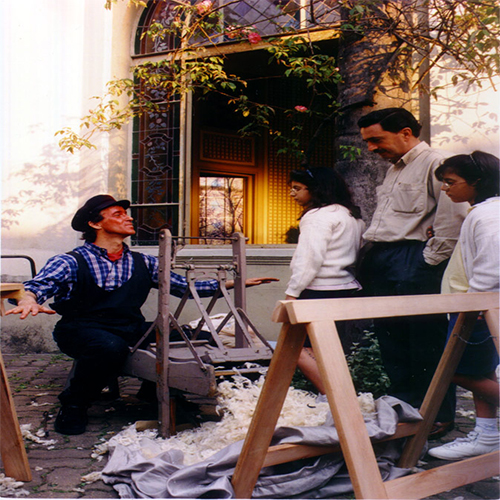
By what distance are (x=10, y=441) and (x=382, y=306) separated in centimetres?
183

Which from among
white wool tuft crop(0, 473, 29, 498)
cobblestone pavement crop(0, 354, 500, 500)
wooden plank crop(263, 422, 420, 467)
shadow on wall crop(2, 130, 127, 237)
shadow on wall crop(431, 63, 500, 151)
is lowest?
cobblestone pavement crop(0, 354, 500, 500)

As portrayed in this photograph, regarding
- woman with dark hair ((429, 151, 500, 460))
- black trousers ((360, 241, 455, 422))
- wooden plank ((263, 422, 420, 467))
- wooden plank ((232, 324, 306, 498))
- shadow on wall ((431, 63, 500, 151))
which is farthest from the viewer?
shadow on wall ((431, 63, 500, 151))

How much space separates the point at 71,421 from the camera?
3303mm

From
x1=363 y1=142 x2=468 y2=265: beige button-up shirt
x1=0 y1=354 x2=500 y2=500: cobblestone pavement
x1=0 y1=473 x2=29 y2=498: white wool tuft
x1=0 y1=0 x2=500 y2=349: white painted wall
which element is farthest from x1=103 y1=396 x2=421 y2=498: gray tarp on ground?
x1=0 y1=0 x2=500 y2=349: white painted wall

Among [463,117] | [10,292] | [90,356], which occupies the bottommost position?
[90,356]

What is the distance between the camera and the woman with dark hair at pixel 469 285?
260cm

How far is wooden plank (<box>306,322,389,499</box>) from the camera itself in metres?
1.79

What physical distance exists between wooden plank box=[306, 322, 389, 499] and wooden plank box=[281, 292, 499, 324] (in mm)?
50

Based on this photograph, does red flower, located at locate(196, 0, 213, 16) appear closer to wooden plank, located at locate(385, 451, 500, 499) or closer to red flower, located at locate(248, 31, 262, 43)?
red flower, located at locate(248, 31, 262, 43)

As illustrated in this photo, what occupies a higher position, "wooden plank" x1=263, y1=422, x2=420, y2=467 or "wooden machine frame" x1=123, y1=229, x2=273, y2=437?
"wooden machine frame" x1=123, y1=229, x2=273, y2=437

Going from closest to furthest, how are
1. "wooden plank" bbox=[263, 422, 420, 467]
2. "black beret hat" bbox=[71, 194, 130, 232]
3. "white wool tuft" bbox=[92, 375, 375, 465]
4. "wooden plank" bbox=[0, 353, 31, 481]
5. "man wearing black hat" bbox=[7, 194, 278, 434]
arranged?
"wooden plank" bbox=[263, 422, 420, 467]
"wooden plank" bbox=[0, 353, 31, 481]
"white wool tuft" bbox=[92, 375, 375, 465]
"man wearing black hat" bbox=[7, 194, 278, 434]
"black beret hat" bbox=[71, 194, 130, 232]

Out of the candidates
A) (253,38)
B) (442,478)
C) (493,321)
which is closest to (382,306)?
(493,321)

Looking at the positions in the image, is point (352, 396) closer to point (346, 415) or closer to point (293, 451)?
point (346, 415)

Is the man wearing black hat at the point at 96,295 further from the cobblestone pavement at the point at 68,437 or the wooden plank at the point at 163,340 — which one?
the wooden plank at the point at 163,340
